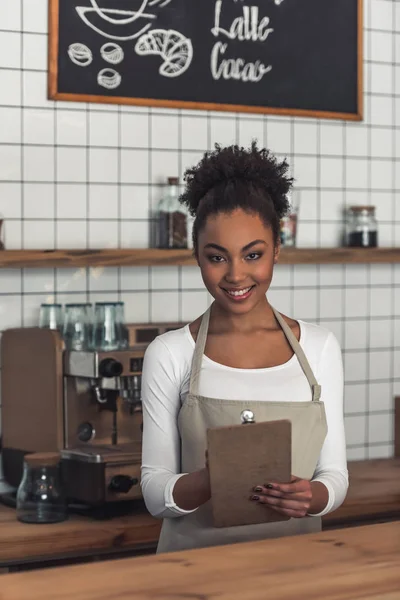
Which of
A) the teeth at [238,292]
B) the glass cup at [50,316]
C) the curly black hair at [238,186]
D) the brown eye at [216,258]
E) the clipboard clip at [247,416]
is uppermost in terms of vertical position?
the curly black hair at [238,186]

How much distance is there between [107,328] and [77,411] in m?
0.27

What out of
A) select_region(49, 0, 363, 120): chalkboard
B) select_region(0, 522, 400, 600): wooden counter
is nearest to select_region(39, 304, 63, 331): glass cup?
select_region(49, 0, 363, 120): chalkboard

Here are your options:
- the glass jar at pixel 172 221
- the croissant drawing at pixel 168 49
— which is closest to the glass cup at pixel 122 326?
the glass jar at pixel 172 221

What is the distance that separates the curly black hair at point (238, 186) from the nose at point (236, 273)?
12cm

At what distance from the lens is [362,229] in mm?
3576

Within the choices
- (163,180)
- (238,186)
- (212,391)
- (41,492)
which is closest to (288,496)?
(212,391)

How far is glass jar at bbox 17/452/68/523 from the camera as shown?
275 cm

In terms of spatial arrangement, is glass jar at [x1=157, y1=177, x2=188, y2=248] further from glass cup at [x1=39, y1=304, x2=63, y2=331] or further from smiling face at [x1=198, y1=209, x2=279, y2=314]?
smiling face at [x1=198, y1=209, x2=279, y2=314]

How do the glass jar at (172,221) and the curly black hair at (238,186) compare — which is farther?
the glass jar at (172,221)

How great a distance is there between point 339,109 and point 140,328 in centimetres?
114

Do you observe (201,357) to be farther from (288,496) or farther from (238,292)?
(288,496)

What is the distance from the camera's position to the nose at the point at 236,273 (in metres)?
1.94

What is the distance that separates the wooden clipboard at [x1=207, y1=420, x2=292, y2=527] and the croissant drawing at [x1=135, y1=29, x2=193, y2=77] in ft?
6.02

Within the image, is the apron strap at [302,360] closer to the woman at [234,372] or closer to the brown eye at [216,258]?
the woman at [234,372]
